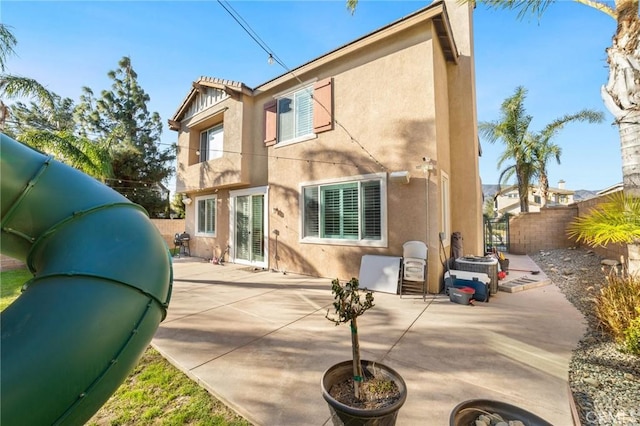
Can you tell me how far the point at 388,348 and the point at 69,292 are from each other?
12.6 feet

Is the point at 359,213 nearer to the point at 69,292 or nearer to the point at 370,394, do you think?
the point at 370,394

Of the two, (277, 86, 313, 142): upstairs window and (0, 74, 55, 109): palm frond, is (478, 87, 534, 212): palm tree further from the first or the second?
(0, 74, 55, 109): palm frond

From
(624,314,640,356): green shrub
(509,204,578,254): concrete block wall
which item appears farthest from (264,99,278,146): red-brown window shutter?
(509,204,578,254): concrete block wall

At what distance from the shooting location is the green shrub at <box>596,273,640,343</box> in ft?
12.8

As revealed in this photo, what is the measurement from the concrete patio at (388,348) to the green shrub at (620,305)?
1.76ft

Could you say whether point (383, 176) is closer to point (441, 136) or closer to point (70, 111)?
point (441, 136)

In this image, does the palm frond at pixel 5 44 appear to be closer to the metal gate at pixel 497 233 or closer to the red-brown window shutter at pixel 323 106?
the red-brown window shutter at pixel 323 106

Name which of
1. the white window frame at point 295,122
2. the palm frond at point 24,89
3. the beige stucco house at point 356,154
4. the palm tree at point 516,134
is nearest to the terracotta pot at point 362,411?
the beige stucco house at point 356,154

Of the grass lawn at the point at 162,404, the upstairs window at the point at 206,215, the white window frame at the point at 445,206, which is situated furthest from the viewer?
the upstairs window at the point at 206,215

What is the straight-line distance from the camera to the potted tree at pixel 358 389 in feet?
6.63

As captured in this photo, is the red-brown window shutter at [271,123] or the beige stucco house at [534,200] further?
the beige stucco house at [534,200]

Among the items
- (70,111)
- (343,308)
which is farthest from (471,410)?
(70,111)

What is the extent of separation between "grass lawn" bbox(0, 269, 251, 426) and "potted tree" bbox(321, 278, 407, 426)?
3.18 ft

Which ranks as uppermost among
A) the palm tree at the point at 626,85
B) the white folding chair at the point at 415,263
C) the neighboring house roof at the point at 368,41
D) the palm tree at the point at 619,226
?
the neighboring house roof at the point at 368,41
